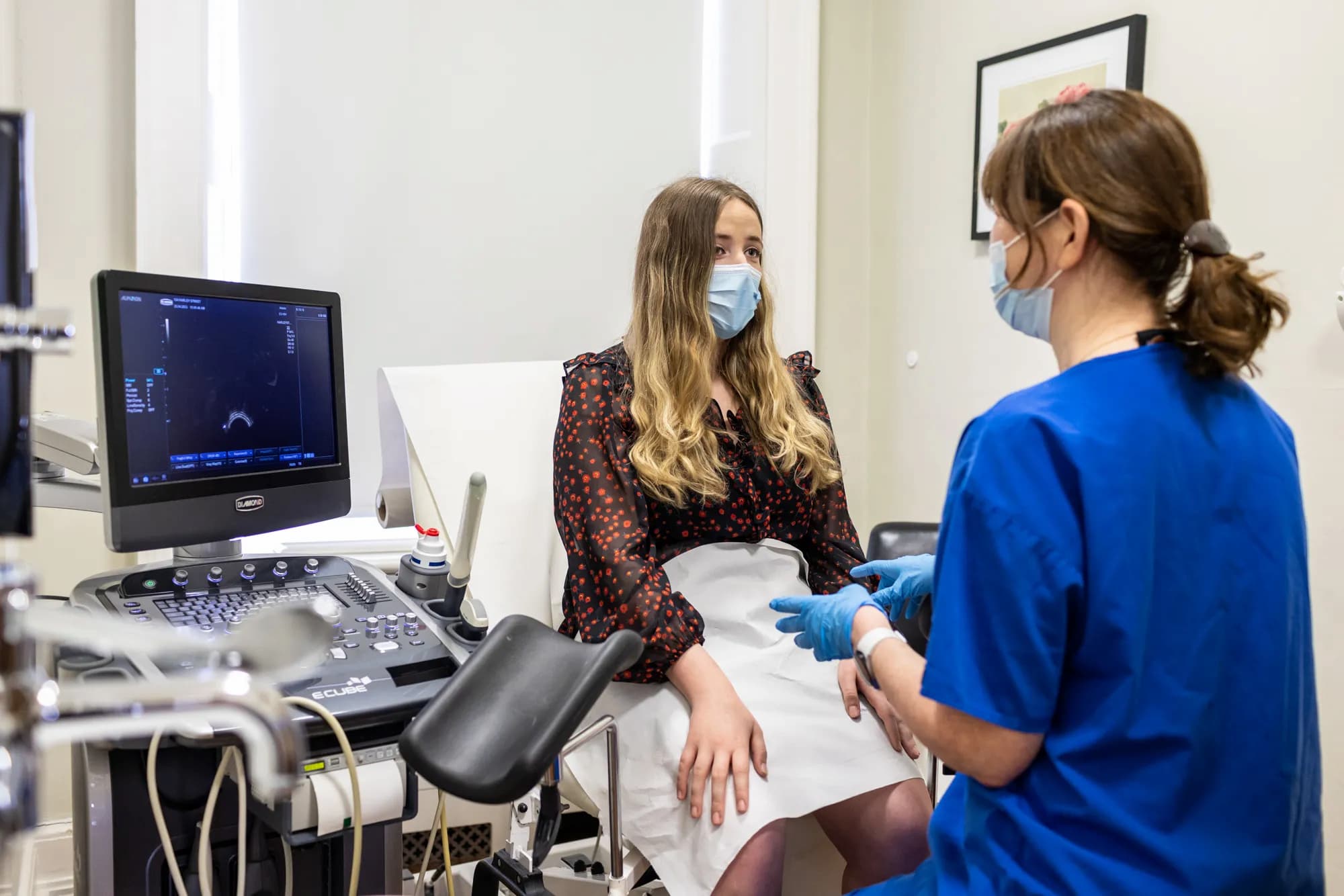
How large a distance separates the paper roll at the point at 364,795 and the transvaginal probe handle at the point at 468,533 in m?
0.27

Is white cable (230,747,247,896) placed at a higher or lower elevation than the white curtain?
lower

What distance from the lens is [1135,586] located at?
0.80 m

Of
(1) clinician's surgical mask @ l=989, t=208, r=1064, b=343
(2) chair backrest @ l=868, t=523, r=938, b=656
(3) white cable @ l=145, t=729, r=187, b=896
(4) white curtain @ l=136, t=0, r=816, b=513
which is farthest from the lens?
(4) white curtain @ l=136, t=0, r=816, b=513

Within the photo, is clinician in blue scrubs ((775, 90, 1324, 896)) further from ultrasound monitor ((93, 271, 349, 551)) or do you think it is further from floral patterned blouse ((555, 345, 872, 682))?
ultrasound monitor ((93, 271, 349, 551))

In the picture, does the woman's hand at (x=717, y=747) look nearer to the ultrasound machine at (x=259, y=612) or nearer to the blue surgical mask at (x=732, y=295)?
the ultrasound machine at (x=259, y=612)

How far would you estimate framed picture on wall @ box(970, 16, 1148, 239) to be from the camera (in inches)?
75.9

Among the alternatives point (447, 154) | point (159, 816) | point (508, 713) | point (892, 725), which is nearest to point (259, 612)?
point (508, 713)

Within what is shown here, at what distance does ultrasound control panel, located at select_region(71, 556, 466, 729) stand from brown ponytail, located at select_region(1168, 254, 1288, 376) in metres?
0.86

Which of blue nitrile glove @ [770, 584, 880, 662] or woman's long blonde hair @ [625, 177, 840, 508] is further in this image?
woman's long blonde hair @ [625, 177, 840, 508]

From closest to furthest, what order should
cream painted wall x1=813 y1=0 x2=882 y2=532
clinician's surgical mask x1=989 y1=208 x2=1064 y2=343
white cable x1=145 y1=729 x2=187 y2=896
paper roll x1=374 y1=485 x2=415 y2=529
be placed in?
clinician's surgical mask x1=989 y1=208 x2=1064 y2=343
white cable x1=145 y1=729 x2=187 y2=896
paper roll x1=374 y1=485 x2=415 y2=529
cream painted wall x1=813 y1=0 x2=882 y2=532

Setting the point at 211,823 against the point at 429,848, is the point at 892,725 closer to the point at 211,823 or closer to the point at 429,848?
the point at 429,848

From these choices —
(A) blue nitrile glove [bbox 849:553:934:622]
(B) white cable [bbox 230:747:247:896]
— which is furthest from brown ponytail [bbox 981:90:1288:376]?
(B) white cable [bbox 230:747:247:896]

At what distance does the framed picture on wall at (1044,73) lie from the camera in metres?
1.93

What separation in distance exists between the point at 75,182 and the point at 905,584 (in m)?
1.64
